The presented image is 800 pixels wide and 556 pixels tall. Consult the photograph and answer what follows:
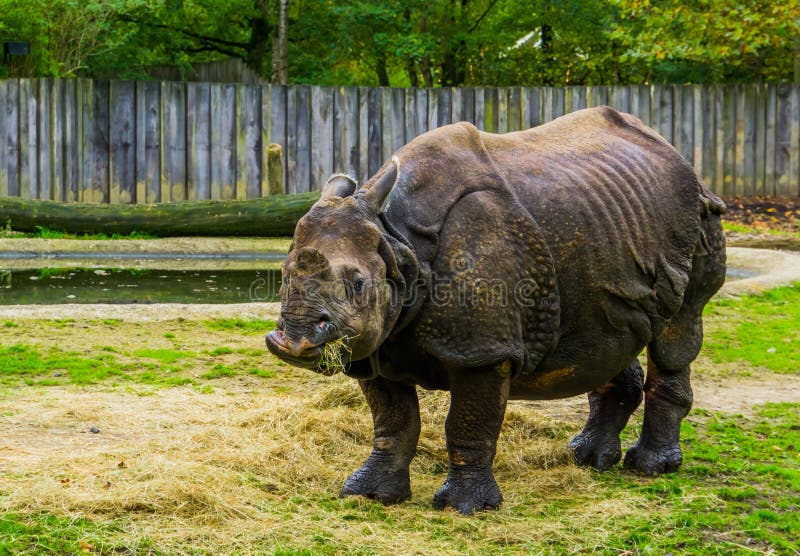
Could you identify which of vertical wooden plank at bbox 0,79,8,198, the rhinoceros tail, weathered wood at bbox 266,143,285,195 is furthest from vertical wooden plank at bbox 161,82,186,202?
the rhinoceros tail

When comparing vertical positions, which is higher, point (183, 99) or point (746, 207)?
point (183, 99)

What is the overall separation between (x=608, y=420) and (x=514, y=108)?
1166 centimetres

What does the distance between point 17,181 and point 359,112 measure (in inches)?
198

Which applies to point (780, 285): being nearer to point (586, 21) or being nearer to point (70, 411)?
point (70, 411)

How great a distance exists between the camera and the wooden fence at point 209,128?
16.4 m

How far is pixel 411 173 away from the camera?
552 centimetres

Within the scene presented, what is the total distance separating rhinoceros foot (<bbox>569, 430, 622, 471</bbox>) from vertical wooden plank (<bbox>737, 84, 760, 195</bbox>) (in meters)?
13.3

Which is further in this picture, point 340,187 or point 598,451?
point 598,451

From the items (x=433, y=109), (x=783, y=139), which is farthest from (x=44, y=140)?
(x=783, y=139)

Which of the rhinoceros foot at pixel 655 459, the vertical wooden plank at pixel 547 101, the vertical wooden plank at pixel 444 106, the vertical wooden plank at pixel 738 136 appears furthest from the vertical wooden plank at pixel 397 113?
the rhinoceros foot at pixel 655 459

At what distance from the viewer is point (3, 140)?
1623cm

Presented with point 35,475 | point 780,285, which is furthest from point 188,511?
point 780,285

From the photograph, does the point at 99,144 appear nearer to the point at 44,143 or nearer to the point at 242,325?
the point at 44,143

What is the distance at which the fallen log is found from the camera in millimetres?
14844
